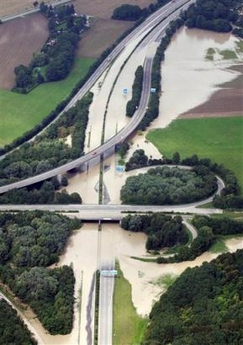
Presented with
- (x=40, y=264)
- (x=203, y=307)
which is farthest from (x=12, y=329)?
(x=203, y=307)

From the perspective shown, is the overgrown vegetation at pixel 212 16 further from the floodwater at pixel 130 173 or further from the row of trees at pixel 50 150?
the row of trees at pixel 50 150

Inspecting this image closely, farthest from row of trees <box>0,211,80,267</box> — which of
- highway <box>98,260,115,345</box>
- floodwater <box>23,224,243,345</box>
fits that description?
highway <box>98,260,115,345</box>

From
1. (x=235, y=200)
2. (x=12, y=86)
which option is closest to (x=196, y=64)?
(x=12, y=86)

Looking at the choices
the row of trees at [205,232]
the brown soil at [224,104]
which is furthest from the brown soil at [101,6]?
the row of trees at [205,232]

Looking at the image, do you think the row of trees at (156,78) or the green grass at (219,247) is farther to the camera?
the row of trees at (156,78)

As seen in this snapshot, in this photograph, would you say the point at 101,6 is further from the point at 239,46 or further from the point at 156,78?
the point at 156,78

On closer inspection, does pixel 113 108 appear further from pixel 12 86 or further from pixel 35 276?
pixel 35 276
